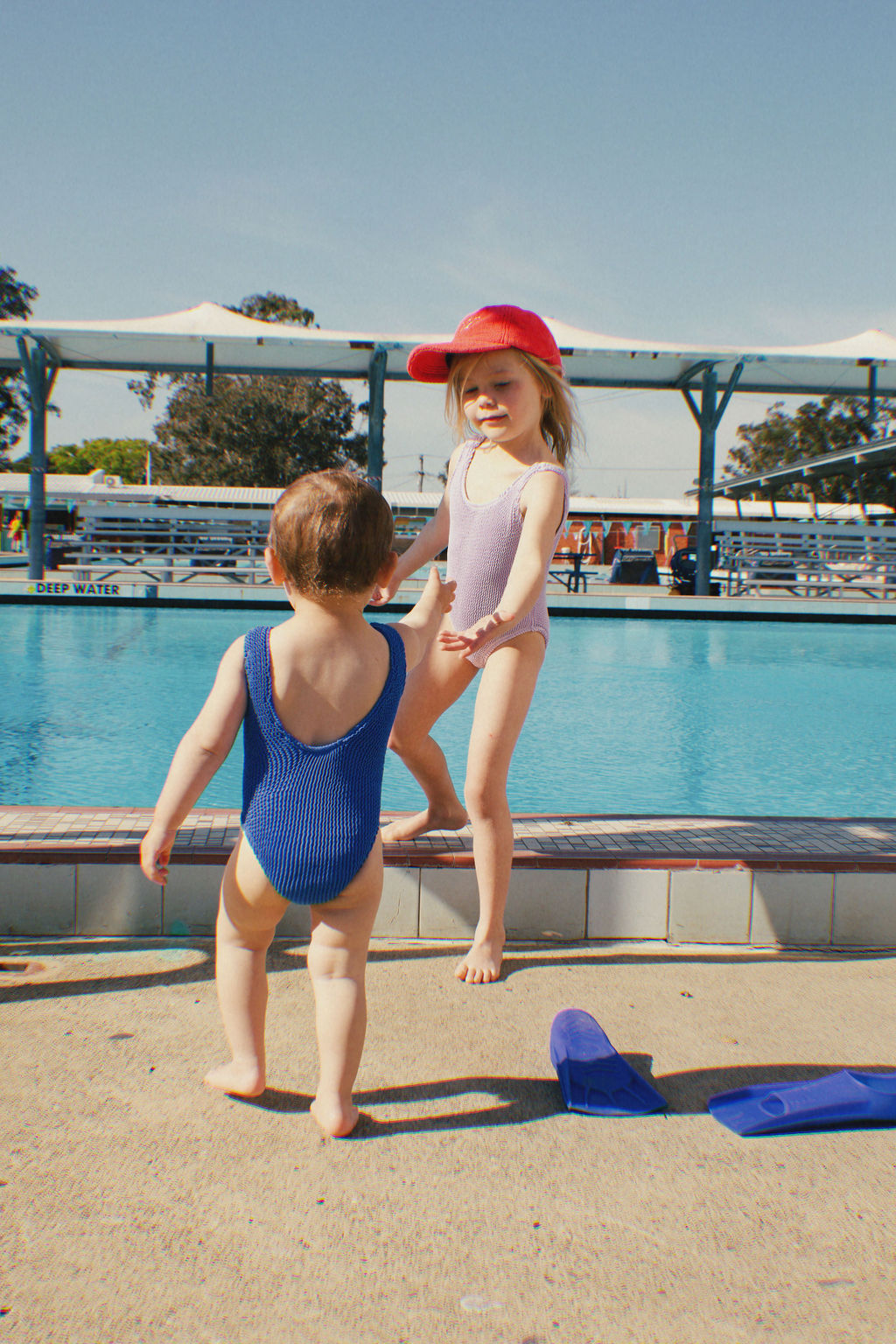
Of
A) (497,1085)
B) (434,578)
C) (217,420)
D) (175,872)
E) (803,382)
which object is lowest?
(497,1085)

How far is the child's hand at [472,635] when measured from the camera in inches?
76.2

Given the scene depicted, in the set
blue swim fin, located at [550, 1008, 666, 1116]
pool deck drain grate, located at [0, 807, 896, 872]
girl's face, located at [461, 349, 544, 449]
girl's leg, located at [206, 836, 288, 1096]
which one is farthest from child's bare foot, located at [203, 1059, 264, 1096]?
girl's face, located at [461, 349, 544, 449]

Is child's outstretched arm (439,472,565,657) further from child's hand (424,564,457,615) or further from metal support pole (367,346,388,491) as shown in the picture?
metal support pole (367,346,388,491)

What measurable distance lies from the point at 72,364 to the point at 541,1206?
17658mm

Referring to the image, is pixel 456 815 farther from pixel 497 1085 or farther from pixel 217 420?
pixel 217 420

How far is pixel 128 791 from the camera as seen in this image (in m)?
4.57

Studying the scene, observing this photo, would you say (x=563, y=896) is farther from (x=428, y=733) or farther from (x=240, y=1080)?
(x=240, y=1080)

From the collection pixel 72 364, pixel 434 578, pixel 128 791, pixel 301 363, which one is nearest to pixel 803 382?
pixel 301 363

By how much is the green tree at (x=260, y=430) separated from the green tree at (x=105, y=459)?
3473cm

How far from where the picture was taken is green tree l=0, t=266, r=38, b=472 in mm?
38562

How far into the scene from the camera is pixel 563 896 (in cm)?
249

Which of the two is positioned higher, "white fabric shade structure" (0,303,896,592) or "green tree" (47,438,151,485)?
"green tree" (47,438,151,485)

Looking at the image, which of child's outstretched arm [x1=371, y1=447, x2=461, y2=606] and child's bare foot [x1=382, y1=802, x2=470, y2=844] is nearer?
child's outstretched arm [x1=371, y1=447, x2=461, y2=606]

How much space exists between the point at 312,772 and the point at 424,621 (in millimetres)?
386
